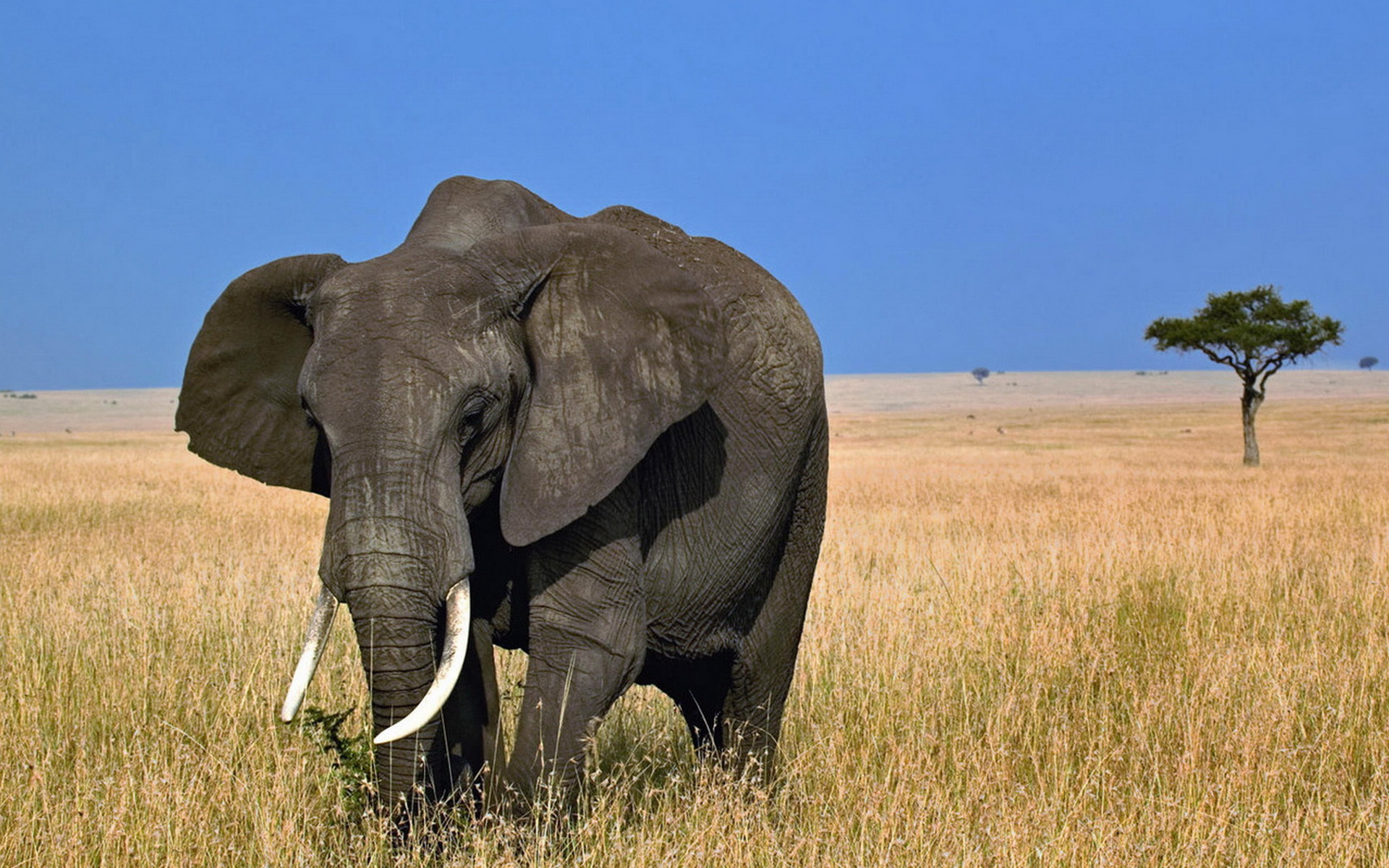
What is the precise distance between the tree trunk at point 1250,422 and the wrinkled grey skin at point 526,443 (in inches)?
1226

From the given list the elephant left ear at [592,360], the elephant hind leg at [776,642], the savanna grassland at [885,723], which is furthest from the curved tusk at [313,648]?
the elephant hind leg at [776,642]

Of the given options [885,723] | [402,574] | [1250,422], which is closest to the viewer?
[402,574]

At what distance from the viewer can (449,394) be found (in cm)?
378

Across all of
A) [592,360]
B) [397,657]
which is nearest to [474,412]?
[592,360]

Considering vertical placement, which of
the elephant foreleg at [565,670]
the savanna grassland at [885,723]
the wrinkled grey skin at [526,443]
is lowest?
the savanna grassland at [885,723]

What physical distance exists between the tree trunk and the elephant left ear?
31.8 metres

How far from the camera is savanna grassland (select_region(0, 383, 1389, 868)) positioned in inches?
175

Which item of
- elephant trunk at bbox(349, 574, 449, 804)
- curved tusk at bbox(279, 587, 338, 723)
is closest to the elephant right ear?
curved tusk at bbox(279, 587, 338, 723)

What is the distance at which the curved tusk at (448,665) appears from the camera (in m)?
3.67

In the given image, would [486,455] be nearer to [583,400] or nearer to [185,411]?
[583,400]

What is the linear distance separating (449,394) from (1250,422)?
35.6 m

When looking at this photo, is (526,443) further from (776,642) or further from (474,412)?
(776,642)

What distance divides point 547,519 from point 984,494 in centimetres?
1914

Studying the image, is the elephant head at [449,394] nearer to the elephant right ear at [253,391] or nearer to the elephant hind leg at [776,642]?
the elephant right ear at [253,391]
